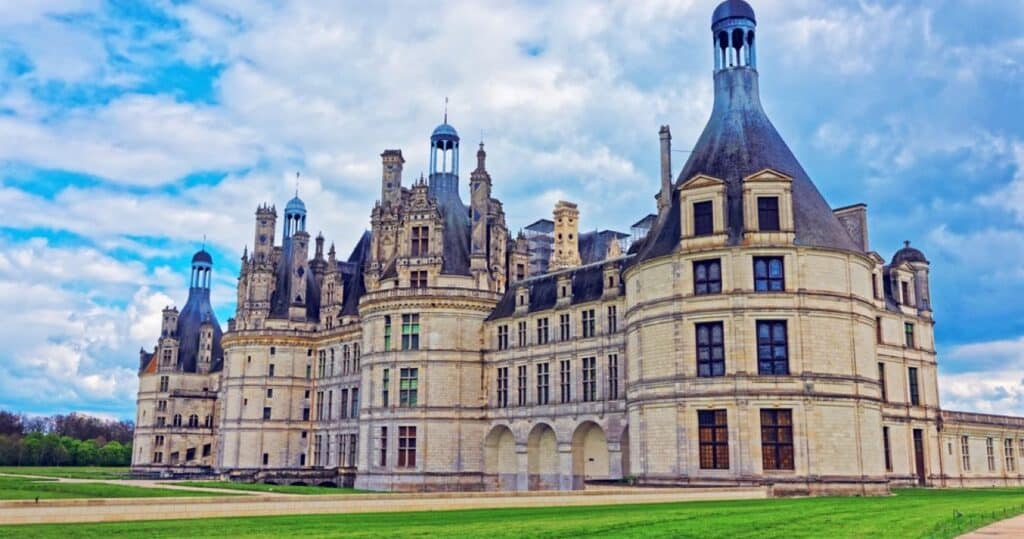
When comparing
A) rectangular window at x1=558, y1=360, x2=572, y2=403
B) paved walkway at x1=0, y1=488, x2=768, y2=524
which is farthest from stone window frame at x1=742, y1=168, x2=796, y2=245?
rectangular window at x1=558, y1=360, x2=572, y2=403

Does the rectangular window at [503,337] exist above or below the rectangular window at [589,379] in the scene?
above

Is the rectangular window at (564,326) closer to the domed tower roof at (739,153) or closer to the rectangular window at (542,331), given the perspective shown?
the rectangular window at (542,331)

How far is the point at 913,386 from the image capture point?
5244cm

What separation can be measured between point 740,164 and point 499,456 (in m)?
25.3

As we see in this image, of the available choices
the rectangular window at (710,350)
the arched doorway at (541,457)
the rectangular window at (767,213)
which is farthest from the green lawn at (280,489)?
the rectangular window at (767,213)

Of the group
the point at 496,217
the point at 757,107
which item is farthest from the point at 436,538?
the point at 496,217

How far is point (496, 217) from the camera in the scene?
198 feet

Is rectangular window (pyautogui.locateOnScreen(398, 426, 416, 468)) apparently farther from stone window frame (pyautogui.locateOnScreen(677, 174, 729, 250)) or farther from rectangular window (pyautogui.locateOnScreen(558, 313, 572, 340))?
stone window frame (pyautogui.locateOnScreen(677, 174, 729, 250))

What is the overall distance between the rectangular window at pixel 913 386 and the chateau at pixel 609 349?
0.16 metres

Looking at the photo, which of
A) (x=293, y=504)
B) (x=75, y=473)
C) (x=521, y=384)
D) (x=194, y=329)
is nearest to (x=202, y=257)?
(x=194, y=329)

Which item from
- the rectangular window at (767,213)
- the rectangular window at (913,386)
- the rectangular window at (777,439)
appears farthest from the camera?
the rectangular window at (913,386)

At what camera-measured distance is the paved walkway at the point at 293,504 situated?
20.7 m

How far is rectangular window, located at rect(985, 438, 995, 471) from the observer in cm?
5538

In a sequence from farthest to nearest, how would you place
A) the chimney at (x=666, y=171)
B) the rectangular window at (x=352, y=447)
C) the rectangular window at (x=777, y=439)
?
the rectangular window at (x=352, y=447) → the chimney at (x=666, y=171) → the rectangular window at (x=777, y=439)
